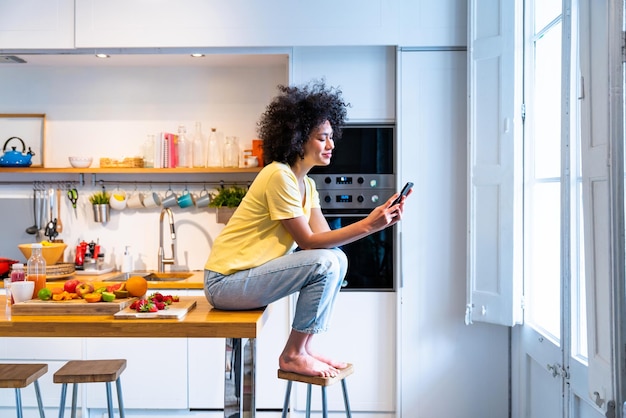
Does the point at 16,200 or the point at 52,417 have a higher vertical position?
the point at 16,200

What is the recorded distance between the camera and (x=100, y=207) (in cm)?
421

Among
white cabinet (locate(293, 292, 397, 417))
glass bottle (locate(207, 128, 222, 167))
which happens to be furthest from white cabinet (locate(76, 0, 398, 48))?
white cabinet (locate(293, 292, 397, 417))

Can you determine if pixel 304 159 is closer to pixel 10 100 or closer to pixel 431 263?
pixel 431 263

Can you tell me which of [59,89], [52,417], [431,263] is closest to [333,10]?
[431,263]

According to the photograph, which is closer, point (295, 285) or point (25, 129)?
point (295, 285)

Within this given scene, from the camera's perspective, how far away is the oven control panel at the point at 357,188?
3676 mm

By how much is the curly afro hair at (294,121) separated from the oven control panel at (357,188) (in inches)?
44.6

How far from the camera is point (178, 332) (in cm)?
210

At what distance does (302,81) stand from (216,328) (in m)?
1.89

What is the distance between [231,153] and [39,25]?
48.0 inches

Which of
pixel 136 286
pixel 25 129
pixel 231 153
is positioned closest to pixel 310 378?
pixel 136 286

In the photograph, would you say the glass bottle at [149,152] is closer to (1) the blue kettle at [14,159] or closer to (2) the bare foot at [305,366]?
(1) the blue kettle at [14,159]

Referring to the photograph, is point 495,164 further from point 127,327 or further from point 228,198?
point 127,327

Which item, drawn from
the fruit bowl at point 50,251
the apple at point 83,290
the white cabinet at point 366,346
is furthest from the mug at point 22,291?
the white cabinet at point 366,346
